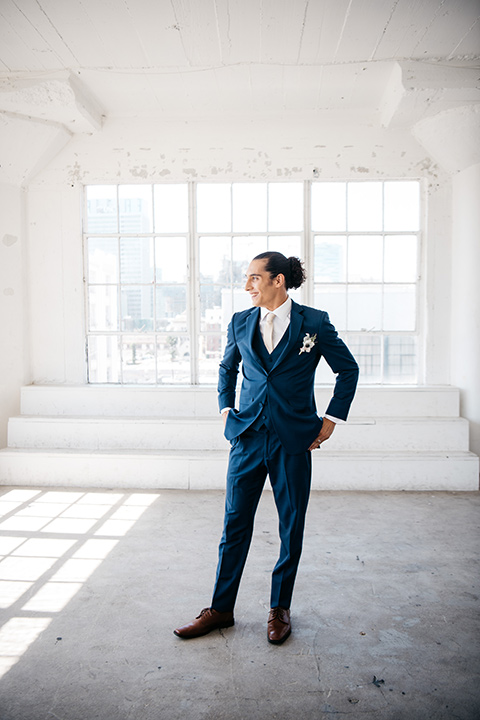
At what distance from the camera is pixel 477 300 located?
5008mm

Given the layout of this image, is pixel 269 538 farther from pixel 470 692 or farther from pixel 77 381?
pixel 77 381

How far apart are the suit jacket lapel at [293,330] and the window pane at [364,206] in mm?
3281

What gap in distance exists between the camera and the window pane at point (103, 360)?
5.68 meters

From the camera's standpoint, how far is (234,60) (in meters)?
4.25

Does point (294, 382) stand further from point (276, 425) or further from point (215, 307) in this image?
point (215, 307)

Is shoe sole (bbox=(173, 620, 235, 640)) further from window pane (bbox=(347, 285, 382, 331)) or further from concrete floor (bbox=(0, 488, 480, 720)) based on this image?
window pane (bbox=(347, 285, 382, 331))

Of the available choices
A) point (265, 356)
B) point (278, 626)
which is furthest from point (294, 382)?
point (278, 626)

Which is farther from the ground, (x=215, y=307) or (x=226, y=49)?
(x=226, y=49)

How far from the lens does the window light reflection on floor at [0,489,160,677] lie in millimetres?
2691

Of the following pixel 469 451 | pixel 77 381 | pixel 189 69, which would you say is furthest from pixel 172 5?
pixel 469 451

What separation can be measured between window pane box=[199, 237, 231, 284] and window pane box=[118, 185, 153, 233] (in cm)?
64

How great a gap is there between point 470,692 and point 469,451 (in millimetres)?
3288

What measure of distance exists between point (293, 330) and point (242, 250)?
3.23 metres

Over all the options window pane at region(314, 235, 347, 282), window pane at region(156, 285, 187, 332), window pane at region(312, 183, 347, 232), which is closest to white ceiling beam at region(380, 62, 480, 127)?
window pane at region(312, 183, 347, 232)
